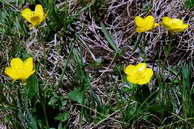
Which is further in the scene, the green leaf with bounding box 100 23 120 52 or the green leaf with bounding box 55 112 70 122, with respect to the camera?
the green leaf with bounding box 100 23 120 52

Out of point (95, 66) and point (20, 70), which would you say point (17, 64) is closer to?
point (20, 70)

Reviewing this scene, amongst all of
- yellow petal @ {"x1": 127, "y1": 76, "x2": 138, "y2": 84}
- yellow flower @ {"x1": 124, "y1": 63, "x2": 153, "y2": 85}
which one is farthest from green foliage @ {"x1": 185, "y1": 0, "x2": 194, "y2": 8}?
yellow petal @ {"x1": 127, "y1": 76, "x2": 138, "y2": 84}

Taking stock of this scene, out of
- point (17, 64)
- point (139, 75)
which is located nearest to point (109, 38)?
point (139, 75)

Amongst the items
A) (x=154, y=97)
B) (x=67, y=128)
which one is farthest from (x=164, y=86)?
(x=67, y=128)

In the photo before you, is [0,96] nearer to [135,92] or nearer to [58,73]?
[58,73]

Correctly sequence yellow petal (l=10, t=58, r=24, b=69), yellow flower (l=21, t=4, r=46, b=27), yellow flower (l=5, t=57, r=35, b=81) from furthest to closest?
yellow flower (l=21, t=4, r=46, b=27) → yellow petal (l=10, t=58, r=24, b=69) → yellow flower (l=5, t=57, r=35, b=81)

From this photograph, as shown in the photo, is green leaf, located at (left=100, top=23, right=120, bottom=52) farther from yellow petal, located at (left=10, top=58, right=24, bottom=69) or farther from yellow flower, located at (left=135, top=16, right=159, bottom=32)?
yellow petal, located at (left=10, top=58, right=24, bottom=69)

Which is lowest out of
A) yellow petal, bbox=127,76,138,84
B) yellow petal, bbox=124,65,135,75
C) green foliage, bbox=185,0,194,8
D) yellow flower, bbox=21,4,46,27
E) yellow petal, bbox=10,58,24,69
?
yellow petal, bbox=127,76,138,84
